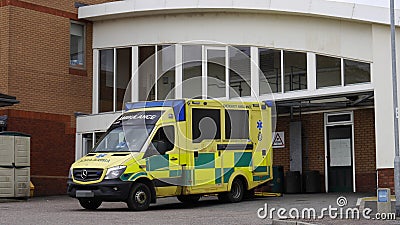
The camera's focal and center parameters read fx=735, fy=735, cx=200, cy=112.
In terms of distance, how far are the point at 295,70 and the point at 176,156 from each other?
6306 millimetres

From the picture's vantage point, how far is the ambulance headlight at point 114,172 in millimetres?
18125

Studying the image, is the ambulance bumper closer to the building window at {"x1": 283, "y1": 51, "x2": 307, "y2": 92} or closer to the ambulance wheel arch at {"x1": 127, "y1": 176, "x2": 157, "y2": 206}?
the ambulance wheel arch at {"x1": 127, "y1": 176, "x2": 157, "y2": 206}

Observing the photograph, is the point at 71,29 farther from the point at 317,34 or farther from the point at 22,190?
the point at 317,34

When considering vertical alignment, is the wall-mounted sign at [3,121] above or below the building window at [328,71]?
below

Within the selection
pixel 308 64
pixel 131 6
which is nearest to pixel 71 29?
pixel 131 6

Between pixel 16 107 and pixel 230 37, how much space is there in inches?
308

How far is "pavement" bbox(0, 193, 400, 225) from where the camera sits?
15.4 metres

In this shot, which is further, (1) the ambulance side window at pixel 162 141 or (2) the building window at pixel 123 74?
(2) the building window at pixel 123 74

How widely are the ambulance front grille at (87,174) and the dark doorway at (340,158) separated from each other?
1118 centimetres

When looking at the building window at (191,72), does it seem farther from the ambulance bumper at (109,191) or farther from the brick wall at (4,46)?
the ambulance bumper at (109,191)

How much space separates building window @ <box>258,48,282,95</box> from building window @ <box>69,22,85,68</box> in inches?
291

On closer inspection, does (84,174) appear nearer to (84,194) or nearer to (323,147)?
(84,194)

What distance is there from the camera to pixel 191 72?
26.1 metres

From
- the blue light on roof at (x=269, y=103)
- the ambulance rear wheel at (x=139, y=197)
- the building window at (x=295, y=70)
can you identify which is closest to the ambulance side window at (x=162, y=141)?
the ambulance rear wheel at (x=139, y=197)
